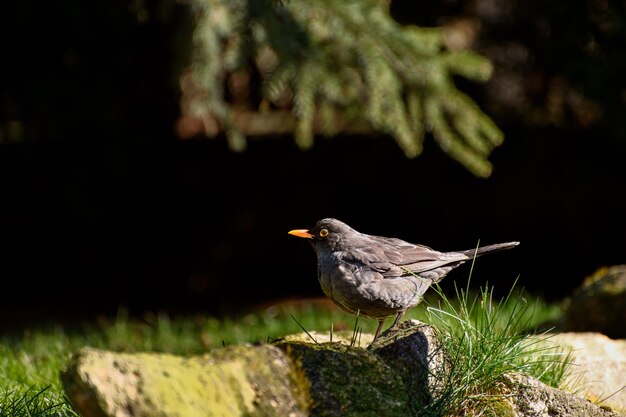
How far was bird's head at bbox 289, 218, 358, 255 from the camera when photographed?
4.46 meters

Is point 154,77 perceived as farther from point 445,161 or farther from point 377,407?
point 377,407

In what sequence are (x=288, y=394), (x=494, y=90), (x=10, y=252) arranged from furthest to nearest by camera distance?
(x=10, y=252) → (x=494, y=90) → (x=288, y=394)

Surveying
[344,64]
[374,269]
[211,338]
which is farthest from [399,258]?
[211,338]

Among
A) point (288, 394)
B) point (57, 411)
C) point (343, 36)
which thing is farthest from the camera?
point (343, 36)

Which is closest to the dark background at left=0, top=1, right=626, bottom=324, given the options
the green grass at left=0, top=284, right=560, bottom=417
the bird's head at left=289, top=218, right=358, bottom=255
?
the green grass at left=0, top=284, right=560, bottom=417

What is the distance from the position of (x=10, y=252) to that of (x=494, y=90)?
5.61 m

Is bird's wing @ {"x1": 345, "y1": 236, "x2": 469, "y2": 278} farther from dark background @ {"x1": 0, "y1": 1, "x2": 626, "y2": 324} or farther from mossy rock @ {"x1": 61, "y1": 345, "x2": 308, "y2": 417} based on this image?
dark background @ {"x1": 0, "y1": 1, "x2": 626, "y2": 324}

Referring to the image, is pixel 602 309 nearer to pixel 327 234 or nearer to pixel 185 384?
pixel 327 234

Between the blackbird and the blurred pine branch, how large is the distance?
1.69m

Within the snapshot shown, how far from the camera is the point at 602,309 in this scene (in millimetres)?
5477

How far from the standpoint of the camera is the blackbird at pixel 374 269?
4.15m

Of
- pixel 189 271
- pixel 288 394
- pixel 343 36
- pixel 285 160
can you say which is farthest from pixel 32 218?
pixel 288 394

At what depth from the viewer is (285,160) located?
1001cm

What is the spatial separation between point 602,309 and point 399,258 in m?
1.80
